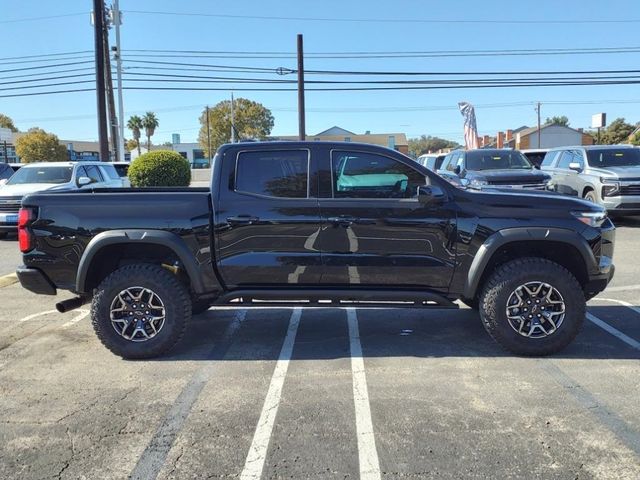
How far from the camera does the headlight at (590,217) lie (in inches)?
187

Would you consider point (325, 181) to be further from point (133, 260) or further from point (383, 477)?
point (383, 477)

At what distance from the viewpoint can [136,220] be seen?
4.77 meters

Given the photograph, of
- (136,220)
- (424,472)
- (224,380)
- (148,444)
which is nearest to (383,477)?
(424,472)

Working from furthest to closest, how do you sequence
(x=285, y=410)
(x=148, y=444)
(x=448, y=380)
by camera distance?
1. (x=448, y=380)
2. (x=285, y=410)
3. (x=148, y=444)

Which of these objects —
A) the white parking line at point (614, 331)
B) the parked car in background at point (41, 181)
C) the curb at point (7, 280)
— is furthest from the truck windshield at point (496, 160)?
the curb at point (7, 280)

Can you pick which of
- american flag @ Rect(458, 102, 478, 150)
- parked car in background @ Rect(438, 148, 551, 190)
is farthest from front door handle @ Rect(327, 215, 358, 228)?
american flag @ Rect(458, 102, 478, 150)

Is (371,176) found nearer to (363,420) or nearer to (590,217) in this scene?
(590,217)

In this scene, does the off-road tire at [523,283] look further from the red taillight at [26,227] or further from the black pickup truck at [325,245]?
the red taillight at [26,227]

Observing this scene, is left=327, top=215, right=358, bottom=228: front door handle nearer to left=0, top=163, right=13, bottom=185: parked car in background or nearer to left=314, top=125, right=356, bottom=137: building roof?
left=0, top=163, right=13, bottom=185: parked car in background

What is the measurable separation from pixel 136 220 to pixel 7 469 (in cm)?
220

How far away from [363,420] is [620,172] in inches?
451

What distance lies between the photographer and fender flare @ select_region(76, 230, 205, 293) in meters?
4.73

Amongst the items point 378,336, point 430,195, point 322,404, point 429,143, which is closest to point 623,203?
point 378,336

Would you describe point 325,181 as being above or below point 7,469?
above
